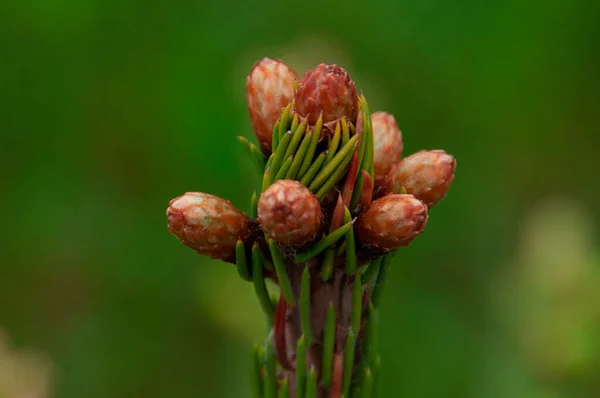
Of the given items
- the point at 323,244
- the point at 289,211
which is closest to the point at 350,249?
the point at 323,244

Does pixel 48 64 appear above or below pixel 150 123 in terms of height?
above

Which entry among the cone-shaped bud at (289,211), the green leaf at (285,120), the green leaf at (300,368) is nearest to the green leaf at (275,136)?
the green leaf at (285,120)

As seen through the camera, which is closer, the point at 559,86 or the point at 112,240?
the point at 112,240

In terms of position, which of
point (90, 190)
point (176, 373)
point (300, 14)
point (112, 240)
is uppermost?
point (300, 14)

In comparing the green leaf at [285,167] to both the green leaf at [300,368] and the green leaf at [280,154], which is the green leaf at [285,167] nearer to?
the green leaf at [280,154]

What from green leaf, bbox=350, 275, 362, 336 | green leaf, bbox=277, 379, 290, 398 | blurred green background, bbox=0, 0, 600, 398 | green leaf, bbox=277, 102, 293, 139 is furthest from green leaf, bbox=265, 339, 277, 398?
blurred green background, bbox=0, 0, 600, 398

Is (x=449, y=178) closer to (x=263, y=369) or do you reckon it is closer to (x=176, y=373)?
(x=263, y=369)

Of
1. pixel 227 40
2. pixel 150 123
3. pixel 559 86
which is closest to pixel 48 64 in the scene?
pixel 150 123
